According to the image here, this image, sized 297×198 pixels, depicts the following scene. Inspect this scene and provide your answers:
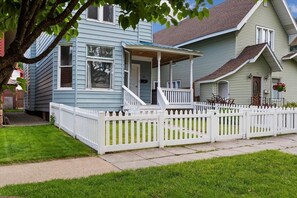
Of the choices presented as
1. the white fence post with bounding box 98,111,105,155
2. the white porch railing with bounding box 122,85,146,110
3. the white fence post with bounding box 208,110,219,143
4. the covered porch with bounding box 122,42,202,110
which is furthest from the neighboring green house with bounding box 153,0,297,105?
the white fence post with bounding box 98,111,105,155

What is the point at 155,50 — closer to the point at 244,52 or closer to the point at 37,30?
the point at 244,52

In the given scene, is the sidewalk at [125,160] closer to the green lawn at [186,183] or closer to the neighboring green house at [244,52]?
the green lawn at [186,183]

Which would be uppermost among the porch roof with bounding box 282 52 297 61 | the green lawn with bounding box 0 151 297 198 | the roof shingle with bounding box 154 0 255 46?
the roof shingle with bounding box 154 0 255 46

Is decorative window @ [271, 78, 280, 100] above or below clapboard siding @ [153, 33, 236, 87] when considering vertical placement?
below

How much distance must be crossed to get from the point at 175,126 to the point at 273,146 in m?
2.94

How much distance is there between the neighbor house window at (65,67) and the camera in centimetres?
1308

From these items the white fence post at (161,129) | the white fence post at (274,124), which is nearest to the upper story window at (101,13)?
the white fence post at (161,129)

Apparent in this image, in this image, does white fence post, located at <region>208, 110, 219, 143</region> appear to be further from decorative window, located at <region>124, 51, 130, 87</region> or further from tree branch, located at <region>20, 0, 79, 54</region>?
tree branch, located at <region>20, 0, 79, 54</region>

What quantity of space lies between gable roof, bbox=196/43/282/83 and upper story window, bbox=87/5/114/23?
7598 mm

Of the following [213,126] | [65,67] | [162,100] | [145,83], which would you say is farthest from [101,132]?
[145,83]

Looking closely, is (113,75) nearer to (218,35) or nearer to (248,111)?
(248,111)

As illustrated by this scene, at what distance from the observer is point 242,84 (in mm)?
18641

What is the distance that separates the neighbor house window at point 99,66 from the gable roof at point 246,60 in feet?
23.5

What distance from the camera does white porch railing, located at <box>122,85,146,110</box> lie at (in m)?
12.6
